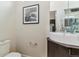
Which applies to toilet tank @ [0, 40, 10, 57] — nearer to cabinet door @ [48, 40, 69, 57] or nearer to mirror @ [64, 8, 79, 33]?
cabinet door @ [48, 40, 69, 57]

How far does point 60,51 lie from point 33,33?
1.21m

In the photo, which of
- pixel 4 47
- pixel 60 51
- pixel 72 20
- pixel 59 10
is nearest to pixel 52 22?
pixel 59 10

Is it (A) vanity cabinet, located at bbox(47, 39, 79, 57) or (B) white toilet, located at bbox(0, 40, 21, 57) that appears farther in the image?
(B) white toilet, located at bbox(0, 40, 21, 57)

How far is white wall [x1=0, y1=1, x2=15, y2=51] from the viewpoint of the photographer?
343 cm

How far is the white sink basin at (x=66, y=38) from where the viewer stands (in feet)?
6.50

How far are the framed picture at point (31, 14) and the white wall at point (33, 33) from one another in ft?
0.28

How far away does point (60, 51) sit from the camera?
220 cm

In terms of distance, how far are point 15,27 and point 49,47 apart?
1421mm

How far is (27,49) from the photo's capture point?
11.2ft

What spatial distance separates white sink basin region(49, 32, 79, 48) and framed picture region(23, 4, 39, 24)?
29.9 inches

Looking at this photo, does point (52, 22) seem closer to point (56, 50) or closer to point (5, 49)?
point (56, 50)

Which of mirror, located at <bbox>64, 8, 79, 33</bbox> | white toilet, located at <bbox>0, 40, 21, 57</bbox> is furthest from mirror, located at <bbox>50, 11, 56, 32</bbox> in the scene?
white toilet, located at <bbox>0, 40, 21, 57</bbox>

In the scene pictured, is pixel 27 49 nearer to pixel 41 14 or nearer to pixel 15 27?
pixel 15 27

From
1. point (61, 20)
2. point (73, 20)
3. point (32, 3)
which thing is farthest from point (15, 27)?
point (73, 20)
